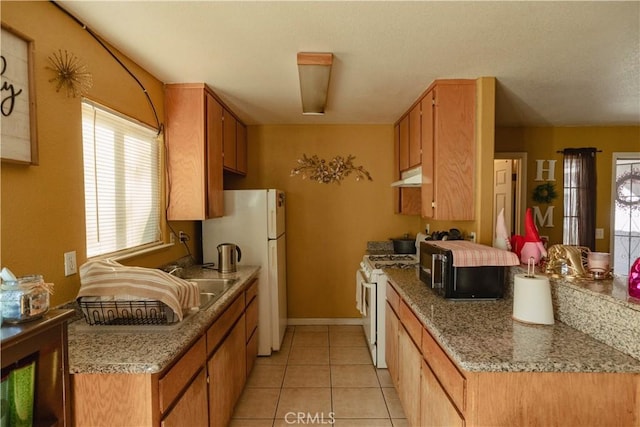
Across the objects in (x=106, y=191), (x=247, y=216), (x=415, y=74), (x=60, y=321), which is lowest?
(x=60, y=321)

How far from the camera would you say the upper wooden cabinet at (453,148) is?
2.55m

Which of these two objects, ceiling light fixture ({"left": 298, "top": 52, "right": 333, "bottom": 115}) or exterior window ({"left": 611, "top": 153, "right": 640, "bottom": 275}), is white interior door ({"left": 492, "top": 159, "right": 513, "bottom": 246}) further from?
ceiling light fixture ({"left": 298, "top": 52, "right": 333, "bottom": 115})

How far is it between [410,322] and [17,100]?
224 cm

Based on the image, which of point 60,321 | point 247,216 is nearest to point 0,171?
point 60,321

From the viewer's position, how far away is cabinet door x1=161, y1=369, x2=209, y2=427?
1406mm

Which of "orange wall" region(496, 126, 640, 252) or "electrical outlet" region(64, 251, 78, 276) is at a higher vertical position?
"orange wall" region(496, 126, 640, 252)

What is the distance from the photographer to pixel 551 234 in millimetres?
3963

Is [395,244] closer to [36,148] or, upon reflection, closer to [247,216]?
[247,216]

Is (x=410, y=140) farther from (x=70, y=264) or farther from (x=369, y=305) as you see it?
(x=70, y=264)

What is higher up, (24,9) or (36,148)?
(24,9)

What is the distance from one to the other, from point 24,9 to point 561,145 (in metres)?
4.81

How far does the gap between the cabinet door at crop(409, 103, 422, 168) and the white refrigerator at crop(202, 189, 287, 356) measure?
136 cm

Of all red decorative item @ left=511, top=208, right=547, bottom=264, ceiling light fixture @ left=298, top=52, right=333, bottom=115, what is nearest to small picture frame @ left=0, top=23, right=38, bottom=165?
ceiling light fixture @ left=298, top=52, right=333, bottom=115

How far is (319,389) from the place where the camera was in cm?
270
